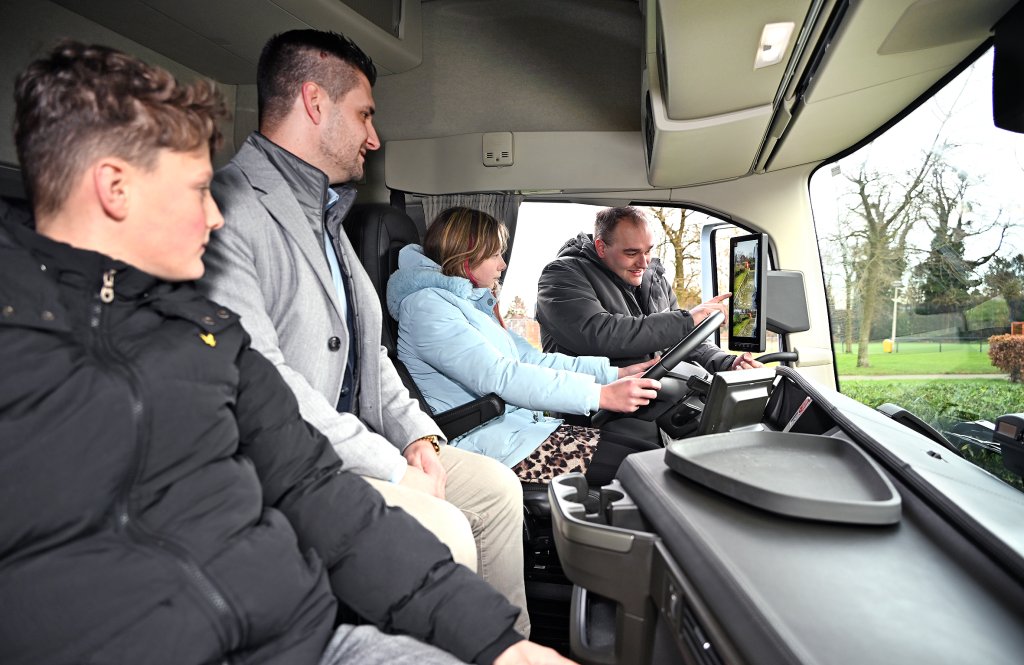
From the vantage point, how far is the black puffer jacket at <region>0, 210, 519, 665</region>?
0.69m

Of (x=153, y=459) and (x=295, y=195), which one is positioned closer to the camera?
(x=153, y=459)

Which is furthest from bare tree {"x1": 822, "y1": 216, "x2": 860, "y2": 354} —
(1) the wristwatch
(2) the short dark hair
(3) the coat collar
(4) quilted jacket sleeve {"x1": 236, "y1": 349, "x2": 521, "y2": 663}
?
(2) the short dark hair

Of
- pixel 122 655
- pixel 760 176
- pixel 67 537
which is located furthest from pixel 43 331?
pixel 760 176

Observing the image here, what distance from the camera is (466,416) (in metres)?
2.12

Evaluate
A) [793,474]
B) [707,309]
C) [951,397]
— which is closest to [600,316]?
[707,309]

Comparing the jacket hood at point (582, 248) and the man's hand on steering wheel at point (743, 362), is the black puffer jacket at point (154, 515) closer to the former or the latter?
the man's hand on steering wheel at point (743, 362)

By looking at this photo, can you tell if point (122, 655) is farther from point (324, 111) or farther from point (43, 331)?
point (324, 111)

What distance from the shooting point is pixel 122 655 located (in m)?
0.69

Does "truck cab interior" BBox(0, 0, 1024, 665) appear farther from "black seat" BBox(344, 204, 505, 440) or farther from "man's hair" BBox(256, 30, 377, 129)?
"man's hair" BBox(256, 30, 377, 129)

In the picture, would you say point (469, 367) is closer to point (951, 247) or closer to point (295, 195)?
point (295, 195)

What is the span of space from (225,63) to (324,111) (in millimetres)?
2206

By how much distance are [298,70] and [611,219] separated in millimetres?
1955

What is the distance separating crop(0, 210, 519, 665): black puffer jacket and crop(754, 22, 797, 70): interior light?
1.46m

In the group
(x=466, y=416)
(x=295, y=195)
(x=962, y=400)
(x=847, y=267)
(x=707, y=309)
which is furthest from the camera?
(x=707, y=309)
